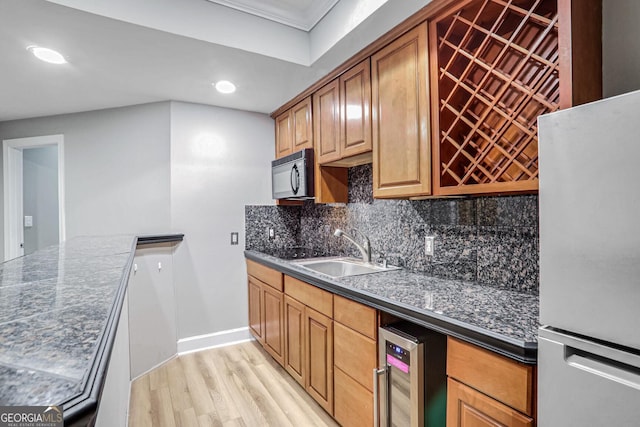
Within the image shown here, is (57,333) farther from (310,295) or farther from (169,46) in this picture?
(169,46)

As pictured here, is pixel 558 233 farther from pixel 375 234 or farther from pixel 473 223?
pixel 375 234

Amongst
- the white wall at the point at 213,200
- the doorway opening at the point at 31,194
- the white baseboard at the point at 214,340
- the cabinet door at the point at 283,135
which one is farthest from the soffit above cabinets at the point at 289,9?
the white baseboard at the point at 214,340

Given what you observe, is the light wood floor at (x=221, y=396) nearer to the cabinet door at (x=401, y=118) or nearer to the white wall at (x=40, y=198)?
the cabinet door at (x=401, y=118)

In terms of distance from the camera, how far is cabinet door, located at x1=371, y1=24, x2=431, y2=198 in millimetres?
1662

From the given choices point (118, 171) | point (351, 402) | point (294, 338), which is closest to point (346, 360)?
point (351, 402)

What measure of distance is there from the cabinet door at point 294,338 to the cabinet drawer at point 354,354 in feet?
1.37

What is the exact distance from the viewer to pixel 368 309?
1582mm

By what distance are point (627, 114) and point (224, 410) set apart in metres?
2.43

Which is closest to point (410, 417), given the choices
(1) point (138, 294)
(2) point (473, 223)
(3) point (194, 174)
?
(2) point (473, 223)

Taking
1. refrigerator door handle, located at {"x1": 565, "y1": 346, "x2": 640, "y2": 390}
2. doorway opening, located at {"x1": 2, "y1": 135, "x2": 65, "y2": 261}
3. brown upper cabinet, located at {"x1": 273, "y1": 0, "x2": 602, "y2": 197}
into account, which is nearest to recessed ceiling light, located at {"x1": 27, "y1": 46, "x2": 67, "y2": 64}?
doorway opening, located at {"x1": 2, "y1": 135, "x2": 65, "y2": 261}

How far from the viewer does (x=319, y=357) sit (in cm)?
201

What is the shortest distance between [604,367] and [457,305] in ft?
1.83

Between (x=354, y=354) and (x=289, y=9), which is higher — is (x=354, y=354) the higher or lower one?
the lower one

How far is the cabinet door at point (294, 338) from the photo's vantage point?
2.22m
